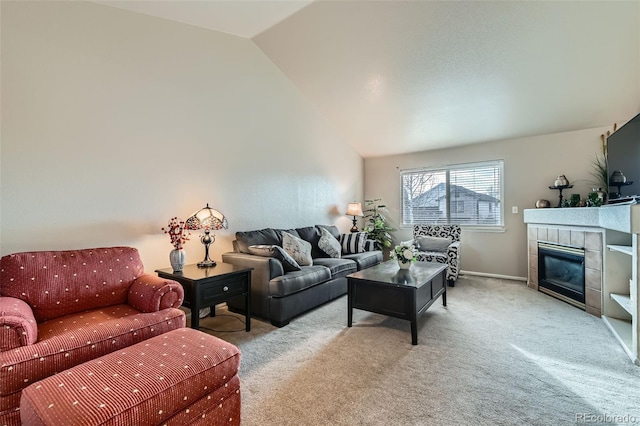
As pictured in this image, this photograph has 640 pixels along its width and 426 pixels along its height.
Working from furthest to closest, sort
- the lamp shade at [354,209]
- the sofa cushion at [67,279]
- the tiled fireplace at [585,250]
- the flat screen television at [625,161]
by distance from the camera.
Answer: the lamp shade at [354,209]
the tiled fireplace at [585,250]
the flat screen television at [625,161]
the sofa cushion at [67,279]

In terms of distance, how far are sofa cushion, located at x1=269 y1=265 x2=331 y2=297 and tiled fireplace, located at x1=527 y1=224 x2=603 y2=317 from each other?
279 centimetres

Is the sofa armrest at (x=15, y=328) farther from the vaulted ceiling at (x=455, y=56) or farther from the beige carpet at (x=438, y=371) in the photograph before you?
the vaulted ceiling at (x=455, y=56)

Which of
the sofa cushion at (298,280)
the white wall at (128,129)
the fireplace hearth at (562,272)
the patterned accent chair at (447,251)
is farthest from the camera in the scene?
the patterned accent chair at (447,251)

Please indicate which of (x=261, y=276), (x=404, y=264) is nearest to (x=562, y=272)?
(x=404, y=264)

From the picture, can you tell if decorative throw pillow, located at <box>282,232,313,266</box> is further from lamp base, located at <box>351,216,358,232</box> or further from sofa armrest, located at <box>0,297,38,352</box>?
sofa armrest, located at <box>0,297,38,352</box>

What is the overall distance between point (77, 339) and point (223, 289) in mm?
1097

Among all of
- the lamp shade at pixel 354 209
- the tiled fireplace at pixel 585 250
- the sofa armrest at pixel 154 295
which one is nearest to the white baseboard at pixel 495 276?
the tiled fireplace at pixel 585 250

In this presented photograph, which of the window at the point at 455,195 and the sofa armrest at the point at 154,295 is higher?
the window at the point at 455,195

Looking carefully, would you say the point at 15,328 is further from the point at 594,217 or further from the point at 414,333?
the point at 594,217

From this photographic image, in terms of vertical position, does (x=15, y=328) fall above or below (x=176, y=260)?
below

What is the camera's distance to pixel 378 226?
5570mm

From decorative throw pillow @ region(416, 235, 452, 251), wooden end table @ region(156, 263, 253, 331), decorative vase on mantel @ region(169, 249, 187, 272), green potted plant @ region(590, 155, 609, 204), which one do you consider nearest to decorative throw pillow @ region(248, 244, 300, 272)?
wooden end table @ region(156, 263, 253, 331)

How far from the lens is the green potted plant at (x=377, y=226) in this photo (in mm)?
5578

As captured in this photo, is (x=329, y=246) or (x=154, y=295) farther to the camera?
(x=329, y=246)
